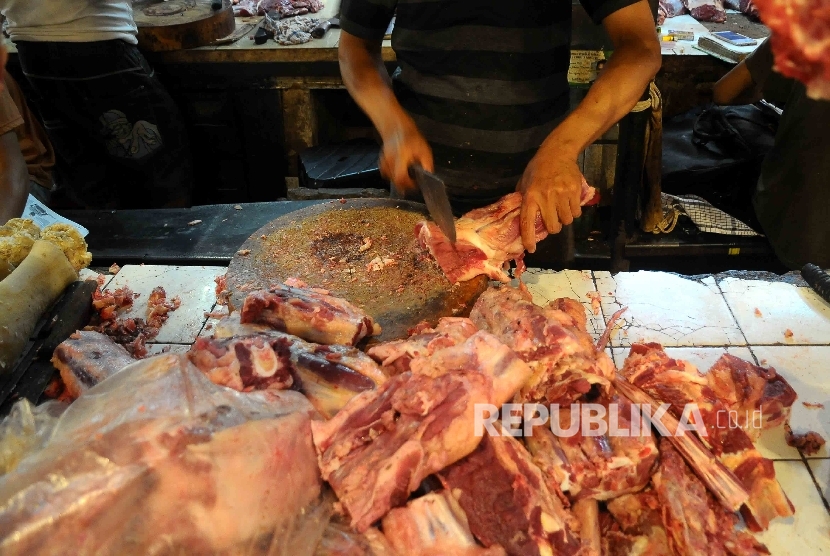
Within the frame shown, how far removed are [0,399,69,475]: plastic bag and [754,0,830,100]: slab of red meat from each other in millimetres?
1663

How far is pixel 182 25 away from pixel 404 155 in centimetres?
396

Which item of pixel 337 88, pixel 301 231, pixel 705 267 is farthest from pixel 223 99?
pixel 705 267

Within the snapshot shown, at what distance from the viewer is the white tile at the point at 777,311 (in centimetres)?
243

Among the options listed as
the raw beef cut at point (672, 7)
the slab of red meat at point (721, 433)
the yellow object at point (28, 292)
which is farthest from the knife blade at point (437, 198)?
the raw beef cut at point (672, 7)

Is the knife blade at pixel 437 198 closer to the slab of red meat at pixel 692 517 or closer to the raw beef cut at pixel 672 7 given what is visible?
the slab of red meat at pixel 692 517

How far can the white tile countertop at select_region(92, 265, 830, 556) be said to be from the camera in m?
2.04

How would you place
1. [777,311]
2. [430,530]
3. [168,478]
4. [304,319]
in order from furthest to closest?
[777,311] → [304,319] → [430,530] → [168,478]

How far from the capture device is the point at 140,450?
1368mm

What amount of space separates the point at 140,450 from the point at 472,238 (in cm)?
148

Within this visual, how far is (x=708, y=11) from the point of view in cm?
575

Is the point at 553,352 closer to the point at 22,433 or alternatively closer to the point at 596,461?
the point at 596,461

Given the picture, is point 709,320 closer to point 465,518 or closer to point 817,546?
point 817,546

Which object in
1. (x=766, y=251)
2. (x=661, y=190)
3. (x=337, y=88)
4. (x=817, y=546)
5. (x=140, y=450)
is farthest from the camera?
(x=337, y=88)

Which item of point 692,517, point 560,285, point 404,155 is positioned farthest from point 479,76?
point 692,517
